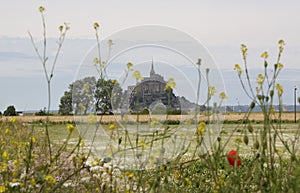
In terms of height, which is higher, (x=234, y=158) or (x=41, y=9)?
(x=41, y=9)

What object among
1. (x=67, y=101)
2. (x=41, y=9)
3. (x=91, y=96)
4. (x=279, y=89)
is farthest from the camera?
(x=67, y=101)

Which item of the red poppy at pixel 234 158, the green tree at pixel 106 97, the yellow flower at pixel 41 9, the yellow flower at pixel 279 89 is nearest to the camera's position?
the red poppy at pixel 234 158

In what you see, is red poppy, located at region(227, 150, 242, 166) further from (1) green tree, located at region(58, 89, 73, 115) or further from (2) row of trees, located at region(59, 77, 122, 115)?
(1) green tree, located at region(58, 89, 73, 115)

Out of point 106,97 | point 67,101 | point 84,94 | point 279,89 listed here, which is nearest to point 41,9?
point 84,94

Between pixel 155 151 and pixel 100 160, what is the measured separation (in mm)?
527

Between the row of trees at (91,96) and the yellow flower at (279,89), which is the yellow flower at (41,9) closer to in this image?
the row of trees at (91,96)

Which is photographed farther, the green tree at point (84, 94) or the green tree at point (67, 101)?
the green tree at point (67, 101)

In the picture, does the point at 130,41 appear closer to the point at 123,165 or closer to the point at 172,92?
the point at 172,92

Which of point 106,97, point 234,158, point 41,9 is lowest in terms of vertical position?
point 234,158

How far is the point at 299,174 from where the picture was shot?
2.42 m

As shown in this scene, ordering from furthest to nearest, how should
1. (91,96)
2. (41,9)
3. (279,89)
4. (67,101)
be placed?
(67,101), (91,96), (41,9), (279,89)

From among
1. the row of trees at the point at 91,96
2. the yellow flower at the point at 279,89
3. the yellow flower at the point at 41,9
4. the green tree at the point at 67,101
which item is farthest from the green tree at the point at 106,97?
the green tree at the point at 67,101

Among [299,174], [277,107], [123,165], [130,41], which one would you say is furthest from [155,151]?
[299,174]

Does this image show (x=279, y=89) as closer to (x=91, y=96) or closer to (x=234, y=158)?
(x=234, y=158)
